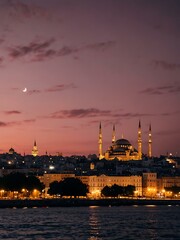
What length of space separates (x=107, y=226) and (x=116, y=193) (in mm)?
68628

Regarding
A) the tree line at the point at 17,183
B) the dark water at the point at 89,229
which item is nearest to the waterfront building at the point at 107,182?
the tree line at the point at 17,183

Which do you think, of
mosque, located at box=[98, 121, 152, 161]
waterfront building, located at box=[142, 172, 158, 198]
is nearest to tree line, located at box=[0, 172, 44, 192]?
waterfront building, located at box=[142, 172, 158, 198]

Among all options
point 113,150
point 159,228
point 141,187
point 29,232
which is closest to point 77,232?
point 29,232

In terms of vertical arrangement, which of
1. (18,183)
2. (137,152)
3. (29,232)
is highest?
(137,152)

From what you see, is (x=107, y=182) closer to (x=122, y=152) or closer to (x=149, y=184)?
(x=149, y=184)

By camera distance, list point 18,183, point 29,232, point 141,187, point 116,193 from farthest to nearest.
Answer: point 141,187
point 116,193
point 18,183
point 29,232

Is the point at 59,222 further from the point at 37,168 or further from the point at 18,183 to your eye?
the point at 37,168

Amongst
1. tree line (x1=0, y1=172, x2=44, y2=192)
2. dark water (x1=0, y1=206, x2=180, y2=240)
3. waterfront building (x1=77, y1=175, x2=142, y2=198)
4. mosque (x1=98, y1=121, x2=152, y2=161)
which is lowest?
dark water (x1=0, y1=206, x2=180, y2=240)

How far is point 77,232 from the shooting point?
48.4m

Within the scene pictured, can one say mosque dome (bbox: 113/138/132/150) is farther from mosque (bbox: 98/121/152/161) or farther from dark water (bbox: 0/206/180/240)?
dark water (bbox: 0/206/180/240)

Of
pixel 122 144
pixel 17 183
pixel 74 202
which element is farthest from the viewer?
pixel 122 144

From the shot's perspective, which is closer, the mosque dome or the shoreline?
the shoreline

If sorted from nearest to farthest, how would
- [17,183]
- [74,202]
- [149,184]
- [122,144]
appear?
[74,202]
[17,183]
[149,184]
[122,144]

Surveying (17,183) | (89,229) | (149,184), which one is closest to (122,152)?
(149,184)
